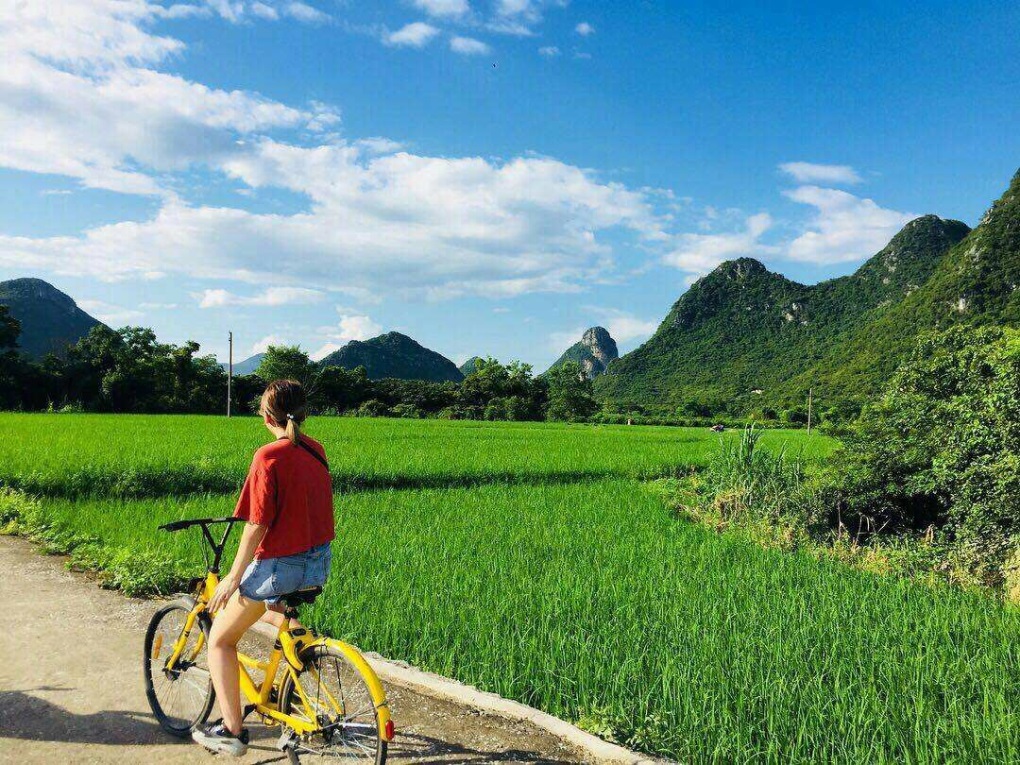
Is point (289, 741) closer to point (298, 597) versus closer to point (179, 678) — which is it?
point (298, 597)

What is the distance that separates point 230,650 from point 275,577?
507mm

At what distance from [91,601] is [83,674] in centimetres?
177

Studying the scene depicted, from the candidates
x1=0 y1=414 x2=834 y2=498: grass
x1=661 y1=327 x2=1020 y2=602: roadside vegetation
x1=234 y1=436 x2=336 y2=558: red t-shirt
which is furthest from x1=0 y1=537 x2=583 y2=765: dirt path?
x1=0 y1=414 x2=834 y2=498: grass

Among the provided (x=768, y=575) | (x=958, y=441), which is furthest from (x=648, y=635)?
(x=958, y=441)

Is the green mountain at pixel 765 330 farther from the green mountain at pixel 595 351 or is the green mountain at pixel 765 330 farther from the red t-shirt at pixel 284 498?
the red t-shirt at pixel 284 498

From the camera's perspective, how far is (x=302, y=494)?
2.88 m

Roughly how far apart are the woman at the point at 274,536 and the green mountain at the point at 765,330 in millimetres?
61353

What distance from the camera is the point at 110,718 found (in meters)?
3.68

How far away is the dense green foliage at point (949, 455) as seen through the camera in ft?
23.7

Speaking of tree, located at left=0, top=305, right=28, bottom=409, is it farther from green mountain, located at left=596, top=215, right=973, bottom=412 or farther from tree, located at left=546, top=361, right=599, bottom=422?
green mountain, located at left=596, top=215, right=973, bottom=412

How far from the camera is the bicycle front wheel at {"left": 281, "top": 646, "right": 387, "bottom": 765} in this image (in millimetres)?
2908

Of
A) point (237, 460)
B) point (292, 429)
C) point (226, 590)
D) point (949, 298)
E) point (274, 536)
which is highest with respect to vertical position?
point (949, 298)

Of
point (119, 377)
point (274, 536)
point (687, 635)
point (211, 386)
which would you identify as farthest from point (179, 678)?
point (211, 386)

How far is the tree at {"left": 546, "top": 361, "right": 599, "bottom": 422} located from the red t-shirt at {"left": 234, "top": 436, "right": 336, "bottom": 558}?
163 ft
